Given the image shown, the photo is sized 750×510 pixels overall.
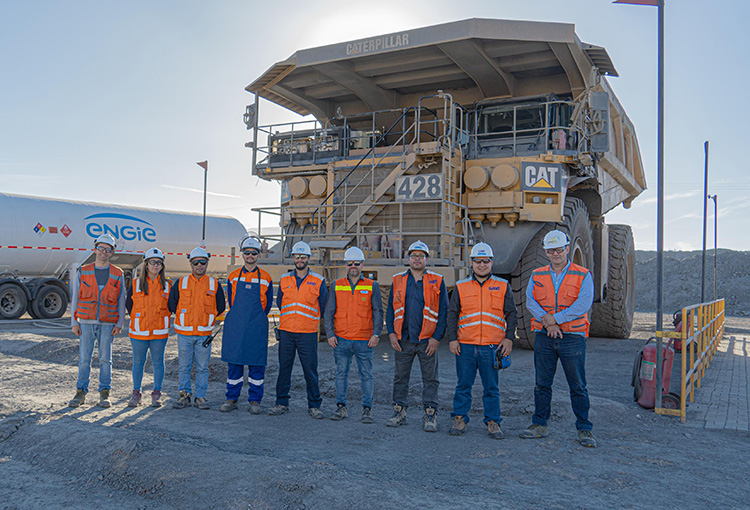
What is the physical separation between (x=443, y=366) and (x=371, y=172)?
328cm

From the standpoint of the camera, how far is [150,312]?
253 inches

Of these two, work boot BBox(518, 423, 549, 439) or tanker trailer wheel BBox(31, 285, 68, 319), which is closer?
work boot BBox(518, 423, 549, 439)

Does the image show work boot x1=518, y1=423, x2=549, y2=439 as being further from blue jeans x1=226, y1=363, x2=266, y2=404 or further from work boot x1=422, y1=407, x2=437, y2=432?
blue jeans x1=226, y1=363, x2=266, y2=404

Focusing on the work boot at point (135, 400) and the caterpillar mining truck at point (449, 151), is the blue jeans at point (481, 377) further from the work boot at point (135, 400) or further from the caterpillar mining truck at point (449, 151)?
the work boot at point (135, 400)

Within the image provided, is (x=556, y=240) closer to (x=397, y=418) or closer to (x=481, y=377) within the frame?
(x=481, y=377)

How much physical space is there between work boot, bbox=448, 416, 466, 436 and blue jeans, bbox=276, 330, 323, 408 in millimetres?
1423

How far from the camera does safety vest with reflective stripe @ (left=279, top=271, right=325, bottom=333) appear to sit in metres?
6.23

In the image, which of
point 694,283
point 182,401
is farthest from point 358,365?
point 694,283

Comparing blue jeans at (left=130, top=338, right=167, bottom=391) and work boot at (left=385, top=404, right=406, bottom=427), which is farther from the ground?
blue jeans at (left=130, top=338, right=167, bottom=391)

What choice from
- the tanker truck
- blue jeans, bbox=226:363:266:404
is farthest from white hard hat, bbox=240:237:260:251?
the tanker truck

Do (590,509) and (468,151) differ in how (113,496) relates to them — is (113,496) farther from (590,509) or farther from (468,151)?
(468,151)

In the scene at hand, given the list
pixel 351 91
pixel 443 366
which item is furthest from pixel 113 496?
pixel 351 91

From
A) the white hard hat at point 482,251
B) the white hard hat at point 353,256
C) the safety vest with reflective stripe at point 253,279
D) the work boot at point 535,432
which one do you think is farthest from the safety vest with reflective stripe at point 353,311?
the work boot at point 535,432

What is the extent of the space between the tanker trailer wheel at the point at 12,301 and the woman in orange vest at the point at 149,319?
1207cm
